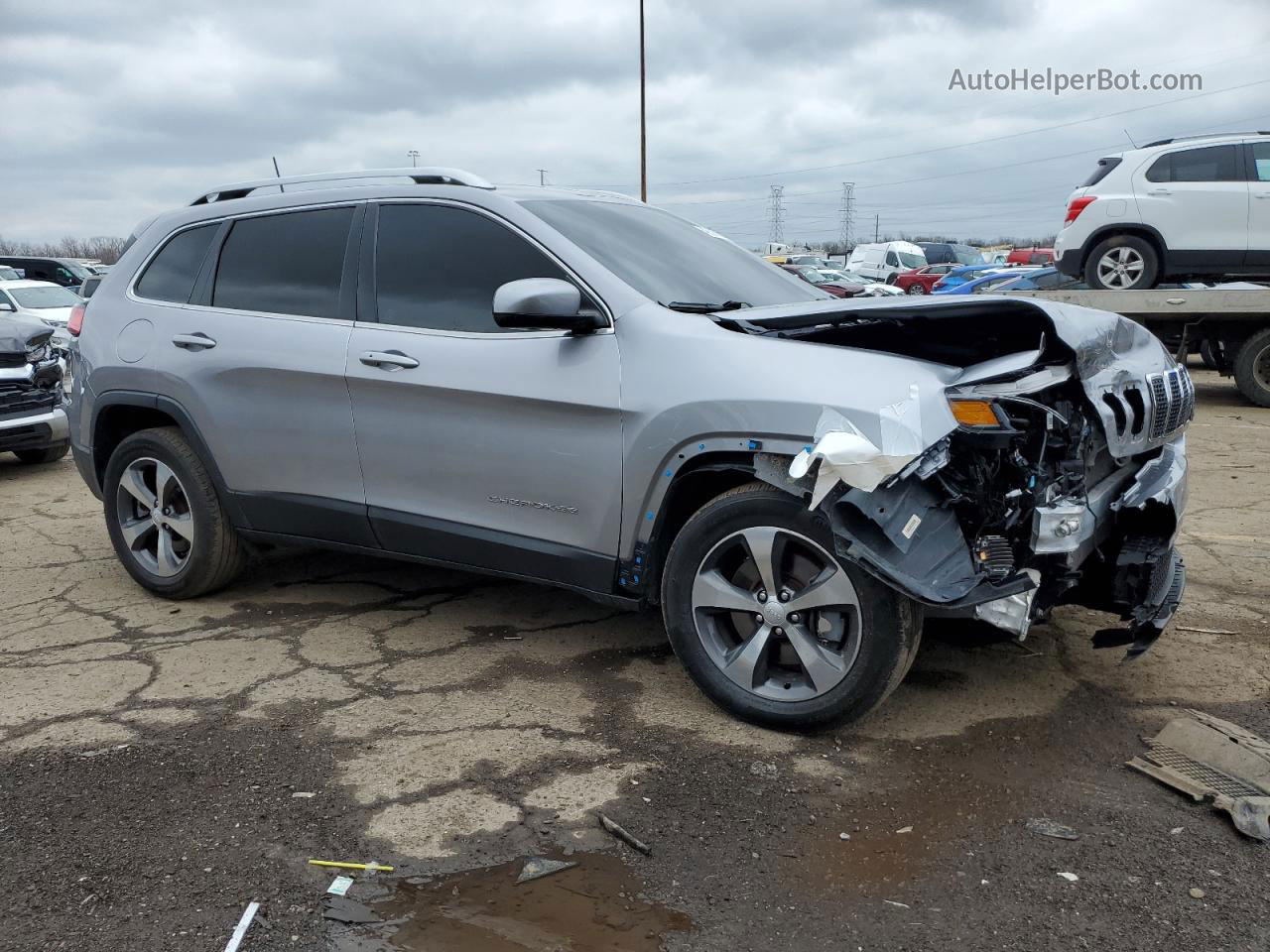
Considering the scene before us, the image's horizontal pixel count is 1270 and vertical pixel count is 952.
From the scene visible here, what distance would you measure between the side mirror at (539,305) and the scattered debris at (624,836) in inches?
60.9

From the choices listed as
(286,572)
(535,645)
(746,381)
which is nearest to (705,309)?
(746,381)

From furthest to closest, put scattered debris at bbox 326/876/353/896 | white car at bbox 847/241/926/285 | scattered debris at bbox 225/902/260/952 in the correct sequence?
white car at bbox 847/241/926/285
scattered debris at bbox 326/876/353/896
scattered debris at bbox 225/902/260/952

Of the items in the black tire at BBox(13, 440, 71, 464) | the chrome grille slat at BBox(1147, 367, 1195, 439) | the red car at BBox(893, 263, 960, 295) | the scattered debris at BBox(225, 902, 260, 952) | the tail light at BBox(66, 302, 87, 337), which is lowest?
the scattered debris at BBox(225, 902, 260, 952)

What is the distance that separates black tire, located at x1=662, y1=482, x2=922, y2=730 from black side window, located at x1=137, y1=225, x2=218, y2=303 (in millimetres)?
2689

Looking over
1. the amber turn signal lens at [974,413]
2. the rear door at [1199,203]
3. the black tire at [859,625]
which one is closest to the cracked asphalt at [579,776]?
the black tire at [859,625]

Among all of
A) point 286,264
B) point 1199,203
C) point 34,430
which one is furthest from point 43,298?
point 1199,203

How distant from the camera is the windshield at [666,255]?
3955mm

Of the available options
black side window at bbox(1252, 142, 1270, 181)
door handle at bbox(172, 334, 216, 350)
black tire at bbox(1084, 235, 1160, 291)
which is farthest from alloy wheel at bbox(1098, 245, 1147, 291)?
door handle at bbox(172, 334, 216, 350)

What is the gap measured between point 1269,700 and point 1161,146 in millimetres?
9327

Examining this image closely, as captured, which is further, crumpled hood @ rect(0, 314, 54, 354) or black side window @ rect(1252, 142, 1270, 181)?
black side window @ rect(1252, 142, 1270, 181)

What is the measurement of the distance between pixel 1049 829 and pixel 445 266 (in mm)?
2765

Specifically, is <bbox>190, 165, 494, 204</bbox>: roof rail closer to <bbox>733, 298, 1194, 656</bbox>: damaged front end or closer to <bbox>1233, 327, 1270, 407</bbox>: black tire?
<bbox>733, 298, 1194, 656</bbox>: damaged front end

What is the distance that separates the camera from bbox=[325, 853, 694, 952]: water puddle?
8.20 ft

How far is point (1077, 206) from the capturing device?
1167 cm
